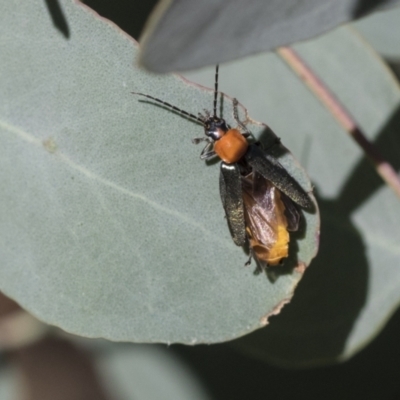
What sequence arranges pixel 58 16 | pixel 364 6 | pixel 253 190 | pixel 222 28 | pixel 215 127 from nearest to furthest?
pixel 222 28, pixel 364 6, pixel 58 16, pixel 215 127, pixel 253 190

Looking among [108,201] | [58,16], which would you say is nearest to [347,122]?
[108,201]

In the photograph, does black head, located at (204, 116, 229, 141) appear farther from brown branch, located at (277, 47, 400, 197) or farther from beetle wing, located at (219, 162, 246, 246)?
brown branch, located at (277, 47, 400, 197)

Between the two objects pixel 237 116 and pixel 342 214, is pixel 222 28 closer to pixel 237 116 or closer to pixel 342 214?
pixel 237 116

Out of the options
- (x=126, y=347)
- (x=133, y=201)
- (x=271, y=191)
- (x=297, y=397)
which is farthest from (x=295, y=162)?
(x=126, y=347)

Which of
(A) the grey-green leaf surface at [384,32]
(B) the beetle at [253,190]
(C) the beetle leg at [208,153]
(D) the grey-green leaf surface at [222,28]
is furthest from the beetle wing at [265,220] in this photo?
(A) the grey-green leaf surface at [384,32]

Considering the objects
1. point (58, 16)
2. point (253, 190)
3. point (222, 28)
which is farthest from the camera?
point (253, 190)
